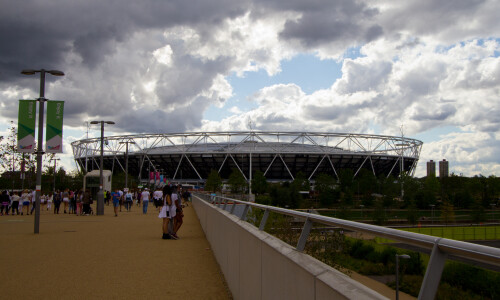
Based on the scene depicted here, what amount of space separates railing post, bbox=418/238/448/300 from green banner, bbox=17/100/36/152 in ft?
61.2

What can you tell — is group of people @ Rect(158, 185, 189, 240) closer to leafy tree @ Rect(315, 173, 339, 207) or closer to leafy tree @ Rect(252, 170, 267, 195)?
leafy tree @ Rect(315, 173, 339, 207)

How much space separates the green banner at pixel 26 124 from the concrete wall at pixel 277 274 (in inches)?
524

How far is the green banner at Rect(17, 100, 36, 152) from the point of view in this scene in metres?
18.2

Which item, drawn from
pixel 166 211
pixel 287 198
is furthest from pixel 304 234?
pixel 287 198

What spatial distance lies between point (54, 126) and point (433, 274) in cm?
1886

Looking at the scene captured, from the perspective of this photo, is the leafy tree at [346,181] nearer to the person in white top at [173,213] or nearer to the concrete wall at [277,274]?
the person in white top at [173,213]

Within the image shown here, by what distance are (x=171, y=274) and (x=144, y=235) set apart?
841 centimetres

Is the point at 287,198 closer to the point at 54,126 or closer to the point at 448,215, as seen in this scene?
the point at 448,215

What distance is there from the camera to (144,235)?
691 inches

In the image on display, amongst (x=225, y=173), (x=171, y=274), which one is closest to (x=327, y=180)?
(x=225, y=173)

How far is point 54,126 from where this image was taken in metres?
18.8

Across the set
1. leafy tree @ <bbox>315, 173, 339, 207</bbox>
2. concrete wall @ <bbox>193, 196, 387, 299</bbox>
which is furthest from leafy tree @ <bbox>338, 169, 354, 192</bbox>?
concrete wall @ <bbox>193, 196, 387, 299</bbox>

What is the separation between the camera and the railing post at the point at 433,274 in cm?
194

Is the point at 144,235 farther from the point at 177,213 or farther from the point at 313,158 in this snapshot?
the point at 313,158
